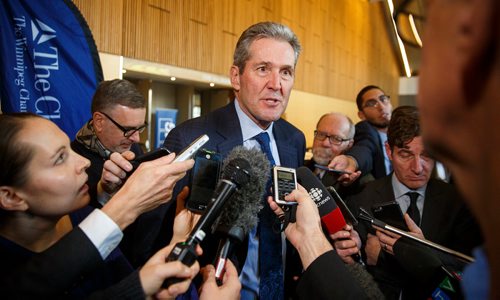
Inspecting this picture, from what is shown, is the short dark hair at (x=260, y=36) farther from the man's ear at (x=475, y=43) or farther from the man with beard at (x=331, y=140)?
the man with beard at (x=331, y=140)

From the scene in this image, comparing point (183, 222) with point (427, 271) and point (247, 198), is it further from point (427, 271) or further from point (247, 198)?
point (427, 271)

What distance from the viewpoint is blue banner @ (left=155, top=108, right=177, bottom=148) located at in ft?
12.8

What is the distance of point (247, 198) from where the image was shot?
104cm

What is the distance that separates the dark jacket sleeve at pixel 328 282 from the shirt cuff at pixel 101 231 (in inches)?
20.1

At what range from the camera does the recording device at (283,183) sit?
3.64 feet

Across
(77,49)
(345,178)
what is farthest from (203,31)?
(345,178)

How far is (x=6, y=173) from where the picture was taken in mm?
911

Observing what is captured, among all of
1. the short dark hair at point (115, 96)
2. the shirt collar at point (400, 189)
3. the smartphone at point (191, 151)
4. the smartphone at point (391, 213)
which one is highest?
the short dark hair at point (115, 96)

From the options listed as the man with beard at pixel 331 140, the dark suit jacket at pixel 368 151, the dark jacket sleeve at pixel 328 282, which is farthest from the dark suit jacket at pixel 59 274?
the man with beard at pixel 331 140

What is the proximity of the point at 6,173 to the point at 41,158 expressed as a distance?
8cm

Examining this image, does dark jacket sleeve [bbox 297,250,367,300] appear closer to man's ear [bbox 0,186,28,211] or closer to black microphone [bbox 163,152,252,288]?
black microphone [bbox 163,152,252,288]

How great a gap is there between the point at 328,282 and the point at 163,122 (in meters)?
3.25

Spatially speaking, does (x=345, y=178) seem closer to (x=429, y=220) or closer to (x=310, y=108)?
(x=429, y=220)

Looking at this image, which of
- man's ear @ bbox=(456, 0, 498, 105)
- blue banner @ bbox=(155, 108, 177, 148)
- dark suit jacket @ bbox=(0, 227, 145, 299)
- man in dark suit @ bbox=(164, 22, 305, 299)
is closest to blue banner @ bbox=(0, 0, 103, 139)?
blue banner @ bbox=(155, 108, 177, 148)
